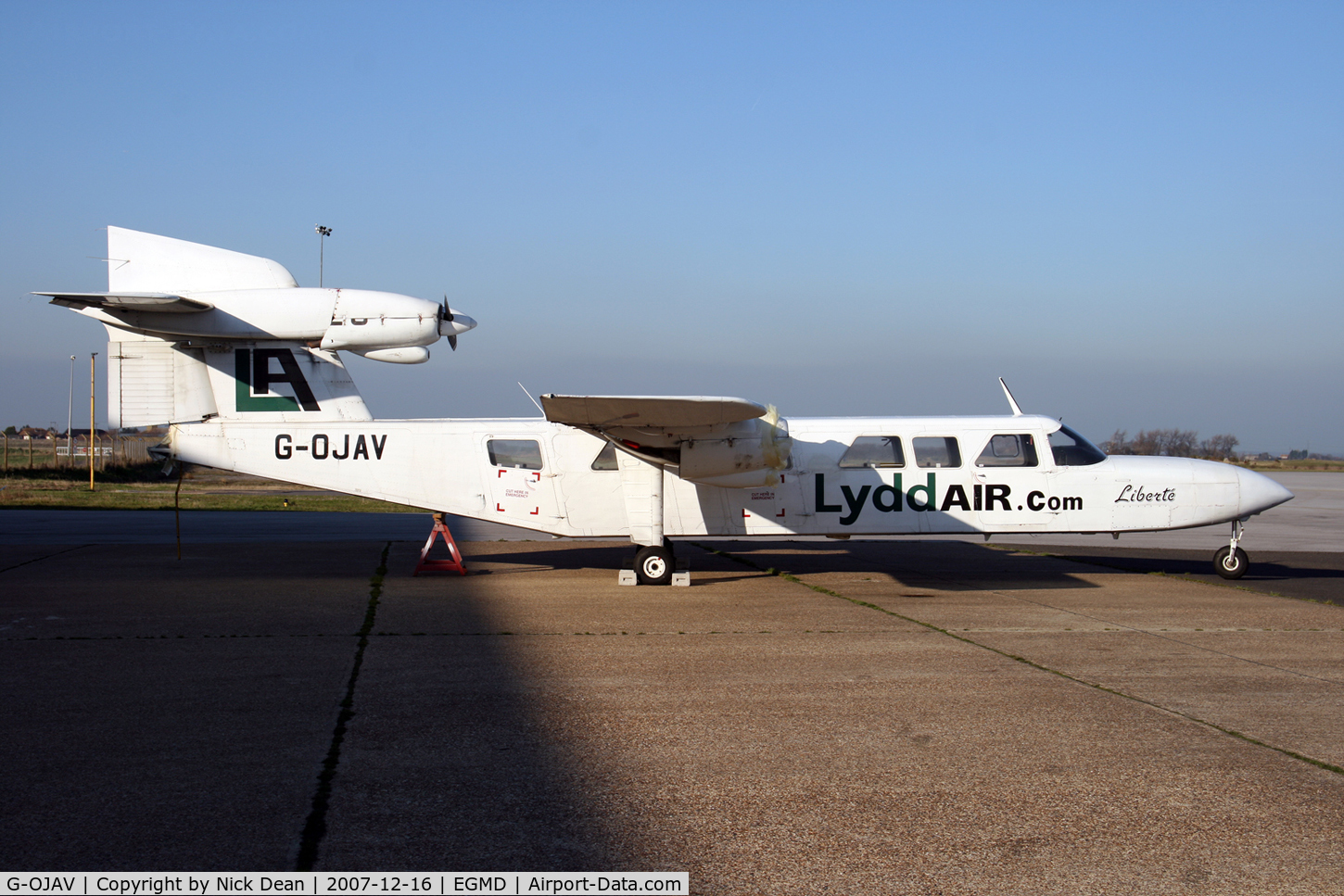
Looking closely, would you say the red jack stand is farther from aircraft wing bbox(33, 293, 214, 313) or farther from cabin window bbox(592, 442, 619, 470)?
aircraft wing bbox(33, 293, 214, 313)

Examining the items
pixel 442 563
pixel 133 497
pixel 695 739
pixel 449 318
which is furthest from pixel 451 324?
pixel 133 497

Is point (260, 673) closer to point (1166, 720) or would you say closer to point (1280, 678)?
point (1166, 720)

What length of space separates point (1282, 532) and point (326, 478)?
67.9 ft

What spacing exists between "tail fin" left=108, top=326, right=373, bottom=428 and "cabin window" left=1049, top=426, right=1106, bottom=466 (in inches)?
389

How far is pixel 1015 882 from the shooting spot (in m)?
3.82

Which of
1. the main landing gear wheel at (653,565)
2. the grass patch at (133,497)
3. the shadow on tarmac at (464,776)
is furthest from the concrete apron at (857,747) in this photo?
the grass patch at (133,497)

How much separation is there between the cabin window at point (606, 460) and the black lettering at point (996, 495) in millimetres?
5111

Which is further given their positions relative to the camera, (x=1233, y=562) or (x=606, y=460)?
(x=1233, y=562)

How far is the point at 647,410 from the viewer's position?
11008mm

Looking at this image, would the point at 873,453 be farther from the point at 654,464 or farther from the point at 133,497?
the point at 133,497

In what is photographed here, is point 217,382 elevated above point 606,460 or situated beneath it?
elevated above

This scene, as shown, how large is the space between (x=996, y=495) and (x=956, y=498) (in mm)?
561

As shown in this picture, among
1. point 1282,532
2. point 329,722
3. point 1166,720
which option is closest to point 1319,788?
point 1166,720

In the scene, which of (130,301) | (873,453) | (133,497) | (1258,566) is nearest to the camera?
(130,301)
